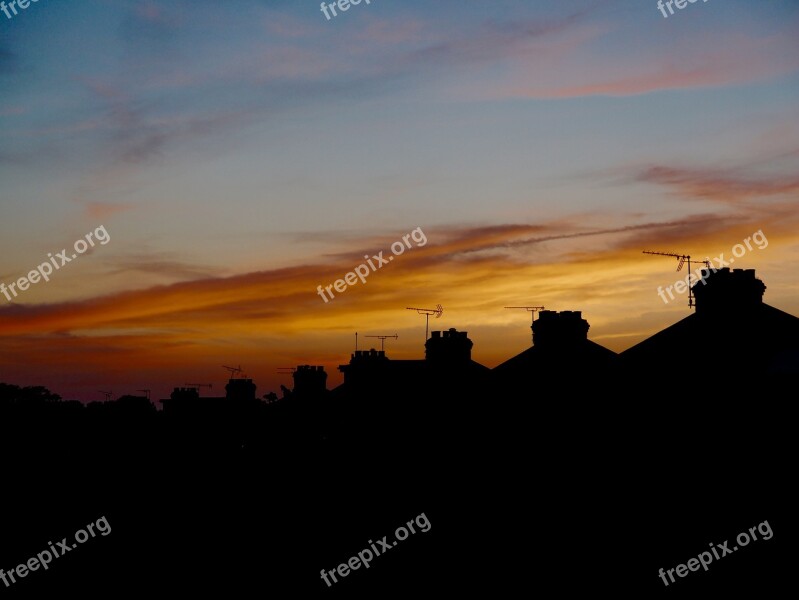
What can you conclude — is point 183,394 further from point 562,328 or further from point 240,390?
point 562,328

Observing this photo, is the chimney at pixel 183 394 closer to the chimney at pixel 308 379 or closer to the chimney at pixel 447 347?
the chimney at pixel 308 379

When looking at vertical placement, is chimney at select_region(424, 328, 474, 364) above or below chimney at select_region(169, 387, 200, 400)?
below

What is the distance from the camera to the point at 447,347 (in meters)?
35.6

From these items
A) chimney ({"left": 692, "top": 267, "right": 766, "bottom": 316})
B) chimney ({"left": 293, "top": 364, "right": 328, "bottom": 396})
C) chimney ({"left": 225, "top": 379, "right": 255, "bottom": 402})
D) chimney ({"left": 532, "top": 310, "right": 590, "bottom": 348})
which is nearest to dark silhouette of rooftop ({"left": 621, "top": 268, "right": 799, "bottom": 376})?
chimney ({"left": 692, "top": 267, "right": 766, "bottom": 316})

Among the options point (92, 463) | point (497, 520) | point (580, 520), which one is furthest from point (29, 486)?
point (580, 520)

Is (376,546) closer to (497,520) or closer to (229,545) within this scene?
(497,520)

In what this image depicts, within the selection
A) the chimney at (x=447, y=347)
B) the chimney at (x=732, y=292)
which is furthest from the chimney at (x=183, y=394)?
the chimney at (x=732, y=292)

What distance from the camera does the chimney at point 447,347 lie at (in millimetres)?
35562

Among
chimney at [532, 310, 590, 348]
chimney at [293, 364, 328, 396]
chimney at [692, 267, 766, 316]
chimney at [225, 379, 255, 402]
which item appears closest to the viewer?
chimney at [692, 267, 766, 316]

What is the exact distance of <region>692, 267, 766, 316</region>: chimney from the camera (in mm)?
29375

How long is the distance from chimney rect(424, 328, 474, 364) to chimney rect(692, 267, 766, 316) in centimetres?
985

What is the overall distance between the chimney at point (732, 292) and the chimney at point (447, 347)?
388 inches

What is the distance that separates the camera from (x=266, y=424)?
47.0 metres

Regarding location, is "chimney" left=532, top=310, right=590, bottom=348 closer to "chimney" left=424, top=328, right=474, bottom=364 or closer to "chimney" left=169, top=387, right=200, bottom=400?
"chimney" left=424, top=328, right=474, bottom=364
